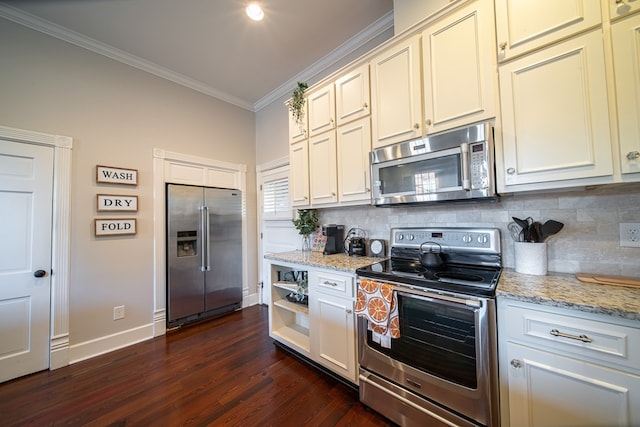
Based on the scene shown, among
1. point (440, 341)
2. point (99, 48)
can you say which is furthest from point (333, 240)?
point (99, 48)

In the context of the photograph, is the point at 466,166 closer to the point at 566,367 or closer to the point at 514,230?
the point at 514,230

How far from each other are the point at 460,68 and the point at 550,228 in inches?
45.4

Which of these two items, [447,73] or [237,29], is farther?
[237,29]

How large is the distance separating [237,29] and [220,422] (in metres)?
3.35

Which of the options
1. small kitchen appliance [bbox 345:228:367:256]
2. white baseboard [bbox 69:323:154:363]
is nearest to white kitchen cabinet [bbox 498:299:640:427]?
small kitchen appliance [bbox 345:228:367:256]

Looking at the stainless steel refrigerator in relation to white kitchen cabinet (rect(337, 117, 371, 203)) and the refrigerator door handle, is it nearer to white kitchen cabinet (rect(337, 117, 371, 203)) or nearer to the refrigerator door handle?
the refrigerator door handle

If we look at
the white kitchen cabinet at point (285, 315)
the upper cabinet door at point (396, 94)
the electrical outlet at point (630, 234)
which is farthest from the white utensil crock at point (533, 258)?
the white kitchen cabinet at point (285, 315)

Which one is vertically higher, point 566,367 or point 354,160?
point 354,160

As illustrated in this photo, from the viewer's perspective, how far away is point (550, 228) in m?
1.44

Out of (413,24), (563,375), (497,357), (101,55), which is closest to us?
(563,375)

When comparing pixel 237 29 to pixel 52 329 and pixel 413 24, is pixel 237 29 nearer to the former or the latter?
pixel 413 24

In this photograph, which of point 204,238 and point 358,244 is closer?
point 358,244

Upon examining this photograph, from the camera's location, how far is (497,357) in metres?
1.17

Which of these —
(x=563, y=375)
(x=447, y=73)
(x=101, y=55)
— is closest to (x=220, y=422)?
(x=563, y=375)
